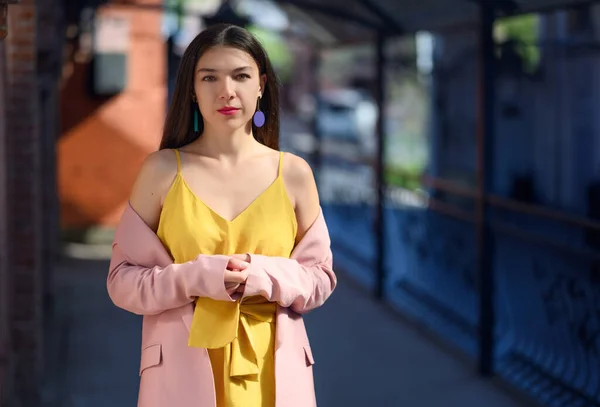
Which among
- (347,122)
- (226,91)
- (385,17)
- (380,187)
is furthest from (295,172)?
(347,122)

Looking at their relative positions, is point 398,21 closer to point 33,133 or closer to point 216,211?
point 33,133

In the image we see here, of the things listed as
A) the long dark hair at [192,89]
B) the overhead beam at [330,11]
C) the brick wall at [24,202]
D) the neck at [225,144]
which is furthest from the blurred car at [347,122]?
the neck at [225,144]

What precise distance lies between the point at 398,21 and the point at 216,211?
18.8 feet

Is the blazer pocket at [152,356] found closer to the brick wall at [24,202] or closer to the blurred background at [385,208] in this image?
the blurred background at [385,208]

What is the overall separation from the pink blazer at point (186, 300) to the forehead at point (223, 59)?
442 mm

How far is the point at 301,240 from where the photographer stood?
2914 mm

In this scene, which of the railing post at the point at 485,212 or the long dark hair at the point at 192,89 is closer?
the long dark hair at the point at 192,89

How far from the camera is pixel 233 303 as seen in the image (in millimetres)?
2768

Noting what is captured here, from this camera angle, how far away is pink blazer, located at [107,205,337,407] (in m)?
2.70

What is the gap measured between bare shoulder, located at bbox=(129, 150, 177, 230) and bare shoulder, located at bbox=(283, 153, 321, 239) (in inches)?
12.3

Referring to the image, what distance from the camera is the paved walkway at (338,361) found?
6.15 m

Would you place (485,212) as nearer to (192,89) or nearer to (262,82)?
(262,82)

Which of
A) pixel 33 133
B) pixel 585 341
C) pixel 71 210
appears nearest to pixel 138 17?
pixel 71 210

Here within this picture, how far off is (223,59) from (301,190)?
42 cm
